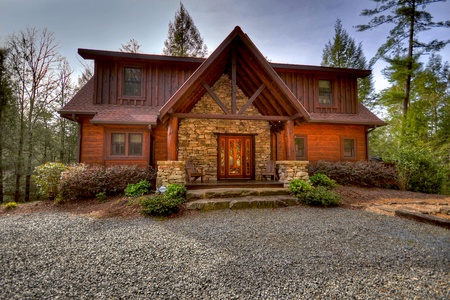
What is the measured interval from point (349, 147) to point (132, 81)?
11073 mm

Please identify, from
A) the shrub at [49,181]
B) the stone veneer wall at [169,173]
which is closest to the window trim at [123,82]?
the shrub at [49,181]

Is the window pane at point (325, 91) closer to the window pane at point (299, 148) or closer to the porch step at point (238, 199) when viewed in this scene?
the window pane at point (299, 148)

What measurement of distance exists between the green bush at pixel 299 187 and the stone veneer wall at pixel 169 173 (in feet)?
11.1

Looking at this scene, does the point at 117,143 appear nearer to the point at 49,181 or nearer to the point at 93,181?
the point at 93,181

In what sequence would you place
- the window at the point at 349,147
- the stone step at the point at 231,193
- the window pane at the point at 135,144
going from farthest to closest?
the window at the point at 349,147 → the window pane at the point at 135,144 → the stone step at the point at 231,193

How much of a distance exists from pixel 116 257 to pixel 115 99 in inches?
312

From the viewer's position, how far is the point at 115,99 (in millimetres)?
8680

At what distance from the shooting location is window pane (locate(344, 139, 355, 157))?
9805 mm

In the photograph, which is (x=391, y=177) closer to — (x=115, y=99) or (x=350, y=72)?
(x=350, y=72)

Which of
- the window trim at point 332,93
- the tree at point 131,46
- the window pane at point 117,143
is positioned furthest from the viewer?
the tree at point 131,46

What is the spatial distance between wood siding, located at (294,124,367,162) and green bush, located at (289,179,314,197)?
3.73m

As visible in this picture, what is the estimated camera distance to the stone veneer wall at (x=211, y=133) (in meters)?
8.39

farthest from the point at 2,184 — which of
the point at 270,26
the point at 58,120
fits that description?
the point at 270,26

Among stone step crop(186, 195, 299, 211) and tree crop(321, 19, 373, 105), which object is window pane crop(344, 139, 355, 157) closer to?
stone step crop(186, 195, 299, 211)
